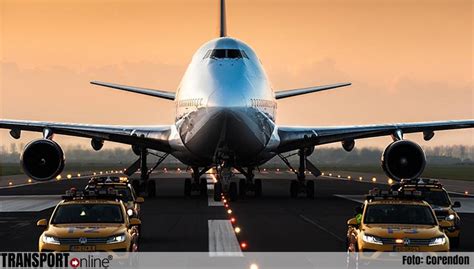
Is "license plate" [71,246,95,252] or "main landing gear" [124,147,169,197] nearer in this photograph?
"license plate" [71,246,95,252]

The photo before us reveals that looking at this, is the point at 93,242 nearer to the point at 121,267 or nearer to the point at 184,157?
the point at 121,267

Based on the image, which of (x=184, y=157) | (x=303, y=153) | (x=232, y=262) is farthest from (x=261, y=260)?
(x=303, y=153)

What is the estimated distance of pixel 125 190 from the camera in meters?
26.6

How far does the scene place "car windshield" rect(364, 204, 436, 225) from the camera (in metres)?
19.6

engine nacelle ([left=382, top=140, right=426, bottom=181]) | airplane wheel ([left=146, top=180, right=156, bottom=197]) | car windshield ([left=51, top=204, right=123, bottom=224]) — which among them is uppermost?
engine nacelle ([left=382, top=140, right=426, bottom=181])

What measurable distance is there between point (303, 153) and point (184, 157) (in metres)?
7.07

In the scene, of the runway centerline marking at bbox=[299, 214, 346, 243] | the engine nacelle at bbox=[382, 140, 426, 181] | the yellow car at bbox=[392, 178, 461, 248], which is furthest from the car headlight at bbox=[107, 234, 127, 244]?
the engine nacelle at bbox=[382, 140, 426, 181]

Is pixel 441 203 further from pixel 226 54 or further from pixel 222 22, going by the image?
pixel 222 22

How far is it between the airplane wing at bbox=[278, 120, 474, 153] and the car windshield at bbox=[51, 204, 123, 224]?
22537 millimetres

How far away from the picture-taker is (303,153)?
46.8 metres

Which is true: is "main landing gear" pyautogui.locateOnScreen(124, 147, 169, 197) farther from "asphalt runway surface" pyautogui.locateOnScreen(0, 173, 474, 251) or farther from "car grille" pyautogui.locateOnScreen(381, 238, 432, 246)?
"car grille" pyautogui.locateOnScreen(381, 238, 432, 246)

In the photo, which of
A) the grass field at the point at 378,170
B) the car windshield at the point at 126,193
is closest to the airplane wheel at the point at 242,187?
the car windshield at the point at 126,193

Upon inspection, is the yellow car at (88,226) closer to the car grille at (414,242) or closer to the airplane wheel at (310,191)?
the car grille at (414,242)

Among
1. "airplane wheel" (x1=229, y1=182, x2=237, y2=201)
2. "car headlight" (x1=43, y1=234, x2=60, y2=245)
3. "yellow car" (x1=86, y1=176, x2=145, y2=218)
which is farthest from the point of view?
"airplane wheel" (x1=229, y1=182, x2=237, y2=201)
